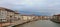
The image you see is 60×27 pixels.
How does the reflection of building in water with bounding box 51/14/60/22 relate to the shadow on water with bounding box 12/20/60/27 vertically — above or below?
above

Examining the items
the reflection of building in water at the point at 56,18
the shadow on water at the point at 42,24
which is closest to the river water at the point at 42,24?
the shadow on water at the point at 42,24

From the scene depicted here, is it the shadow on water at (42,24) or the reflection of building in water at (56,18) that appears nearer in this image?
the reflection of building in water at (56,18)

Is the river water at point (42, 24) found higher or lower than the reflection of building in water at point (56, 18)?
lower

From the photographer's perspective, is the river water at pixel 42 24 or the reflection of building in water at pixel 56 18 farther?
the river water at pixel 42 24

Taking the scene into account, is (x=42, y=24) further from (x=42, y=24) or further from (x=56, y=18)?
(x=56, y=18)

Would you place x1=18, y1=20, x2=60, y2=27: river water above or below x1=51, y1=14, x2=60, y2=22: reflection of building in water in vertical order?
below

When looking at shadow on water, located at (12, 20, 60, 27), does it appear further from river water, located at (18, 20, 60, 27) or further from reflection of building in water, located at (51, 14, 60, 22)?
reflection of building in water, located at (51, 14, 60, 22)

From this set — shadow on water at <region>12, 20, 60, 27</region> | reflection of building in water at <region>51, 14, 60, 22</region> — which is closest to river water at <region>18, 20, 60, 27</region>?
shadow on water at <region>12, 20, 60, 27</region>

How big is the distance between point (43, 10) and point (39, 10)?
83mm

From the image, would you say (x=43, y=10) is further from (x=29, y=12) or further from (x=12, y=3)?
(x=12, y=3)

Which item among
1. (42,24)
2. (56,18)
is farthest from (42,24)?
(56,18)

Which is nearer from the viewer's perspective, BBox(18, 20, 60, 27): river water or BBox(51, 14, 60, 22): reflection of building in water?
BBox(51, 14, 60, 22): reflection of building in water

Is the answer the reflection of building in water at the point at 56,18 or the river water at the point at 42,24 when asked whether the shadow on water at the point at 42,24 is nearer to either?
the river water at the point at 42,24

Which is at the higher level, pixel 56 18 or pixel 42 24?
pixel 56 18
